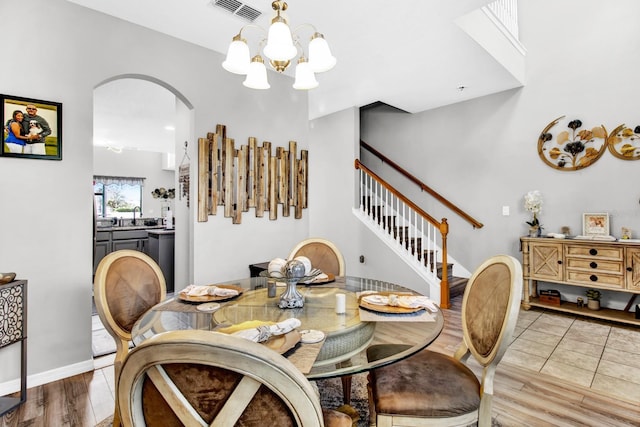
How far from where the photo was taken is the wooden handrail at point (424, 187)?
4746 millimetres

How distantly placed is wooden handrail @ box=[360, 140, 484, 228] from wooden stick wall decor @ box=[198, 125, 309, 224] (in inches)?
85.0

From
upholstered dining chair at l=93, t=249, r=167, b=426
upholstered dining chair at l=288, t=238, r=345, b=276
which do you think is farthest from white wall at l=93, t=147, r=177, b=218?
upholstered dining chair at l=93, t=249, r=167, b=426

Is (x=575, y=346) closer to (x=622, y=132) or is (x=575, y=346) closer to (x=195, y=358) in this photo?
(x=622, y=132)

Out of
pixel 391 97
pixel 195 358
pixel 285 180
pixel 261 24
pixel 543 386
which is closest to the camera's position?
pixel 195 358

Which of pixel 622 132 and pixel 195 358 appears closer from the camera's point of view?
pixel 195 358

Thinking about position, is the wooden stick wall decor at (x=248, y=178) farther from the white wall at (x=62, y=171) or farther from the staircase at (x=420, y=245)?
the staircase at (x=420, y=245)

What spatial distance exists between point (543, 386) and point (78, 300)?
3.27 m

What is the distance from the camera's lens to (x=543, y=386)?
219 centimetres

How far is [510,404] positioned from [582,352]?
4.22 ft

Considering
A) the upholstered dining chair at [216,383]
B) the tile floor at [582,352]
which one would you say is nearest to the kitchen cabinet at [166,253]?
the tile floor at [582,352]

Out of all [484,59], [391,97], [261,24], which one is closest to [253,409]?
[261,24]

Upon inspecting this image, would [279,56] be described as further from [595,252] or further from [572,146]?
[572,146]

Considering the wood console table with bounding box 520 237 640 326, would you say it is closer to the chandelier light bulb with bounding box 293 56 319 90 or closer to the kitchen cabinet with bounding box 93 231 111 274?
the chandelier light bulb with bounding box 293 56 319 90

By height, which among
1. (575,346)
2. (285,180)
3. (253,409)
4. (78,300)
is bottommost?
(575,346)
